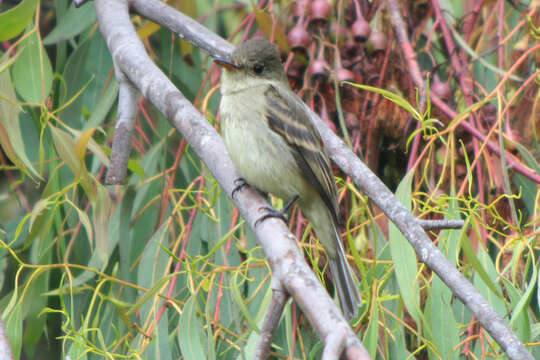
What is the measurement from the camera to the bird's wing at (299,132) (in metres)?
2.36

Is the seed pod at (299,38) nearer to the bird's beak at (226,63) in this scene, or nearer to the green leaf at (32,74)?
the bird's beak at (226,63)

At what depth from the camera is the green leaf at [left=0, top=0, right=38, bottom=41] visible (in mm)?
2178

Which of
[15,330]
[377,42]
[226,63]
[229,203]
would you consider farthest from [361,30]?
[15,330]

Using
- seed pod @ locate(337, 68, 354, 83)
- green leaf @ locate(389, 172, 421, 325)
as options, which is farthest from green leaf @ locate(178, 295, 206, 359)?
seed pod @ locate(337, 68, 354, 83)

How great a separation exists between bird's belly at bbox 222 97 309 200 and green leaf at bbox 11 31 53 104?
65 cm

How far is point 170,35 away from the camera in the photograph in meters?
2.91

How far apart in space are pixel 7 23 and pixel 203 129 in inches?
30.8

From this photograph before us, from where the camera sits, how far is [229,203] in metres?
2.54

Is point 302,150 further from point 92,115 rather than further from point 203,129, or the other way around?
point 92,115

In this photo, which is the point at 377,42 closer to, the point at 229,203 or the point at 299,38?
the point at 299,38

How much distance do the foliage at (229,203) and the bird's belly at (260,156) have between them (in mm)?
164

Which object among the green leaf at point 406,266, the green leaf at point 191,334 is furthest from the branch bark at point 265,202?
the green leaf at point 191,334

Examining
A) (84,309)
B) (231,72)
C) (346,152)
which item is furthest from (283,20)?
(84,309)

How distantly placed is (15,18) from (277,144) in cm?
98
